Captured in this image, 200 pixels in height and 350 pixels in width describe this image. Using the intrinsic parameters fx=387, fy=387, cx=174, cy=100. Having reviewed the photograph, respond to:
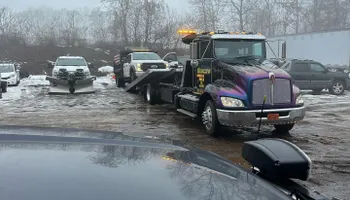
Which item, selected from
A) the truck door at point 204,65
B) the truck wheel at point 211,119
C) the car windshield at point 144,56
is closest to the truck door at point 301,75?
the car windshield at point 144,56

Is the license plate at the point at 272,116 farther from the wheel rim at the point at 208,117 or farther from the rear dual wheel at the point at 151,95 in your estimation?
the rear dual wheel at the point at 151,95

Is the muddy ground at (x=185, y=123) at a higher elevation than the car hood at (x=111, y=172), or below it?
below

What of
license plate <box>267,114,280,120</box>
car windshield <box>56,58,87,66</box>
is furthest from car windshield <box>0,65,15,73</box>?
license plate <box>267,114,280,120</box>

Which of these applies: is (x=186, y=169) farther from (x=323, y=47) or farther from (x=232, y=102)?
(x=323, y=47)

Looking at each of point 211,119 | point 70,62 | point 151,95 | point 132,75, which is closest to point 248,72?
point 211,119

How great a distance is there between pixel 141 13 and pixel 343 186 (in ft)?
151

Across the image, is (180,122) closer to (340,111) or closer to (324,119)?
(324,119)

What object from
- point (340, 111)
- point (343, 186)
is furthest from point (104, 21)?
point (343, 186)

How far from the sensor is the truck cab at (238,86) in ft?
27.0

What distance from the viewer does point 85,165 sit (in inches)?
64.8

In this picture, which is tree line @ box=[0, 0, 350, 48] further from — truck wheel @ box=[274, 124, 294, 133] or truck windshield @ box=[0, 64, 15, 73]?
truck wheel @ box=[274, 124, 294, 133]

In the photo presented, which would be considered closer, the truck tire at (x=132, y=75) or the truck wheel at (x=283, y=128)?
the truck wheel at (x=283, y=128)

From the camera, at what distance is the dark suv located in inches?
757

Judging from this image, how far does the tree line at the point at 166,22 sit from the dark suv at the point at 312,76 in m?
29.2
